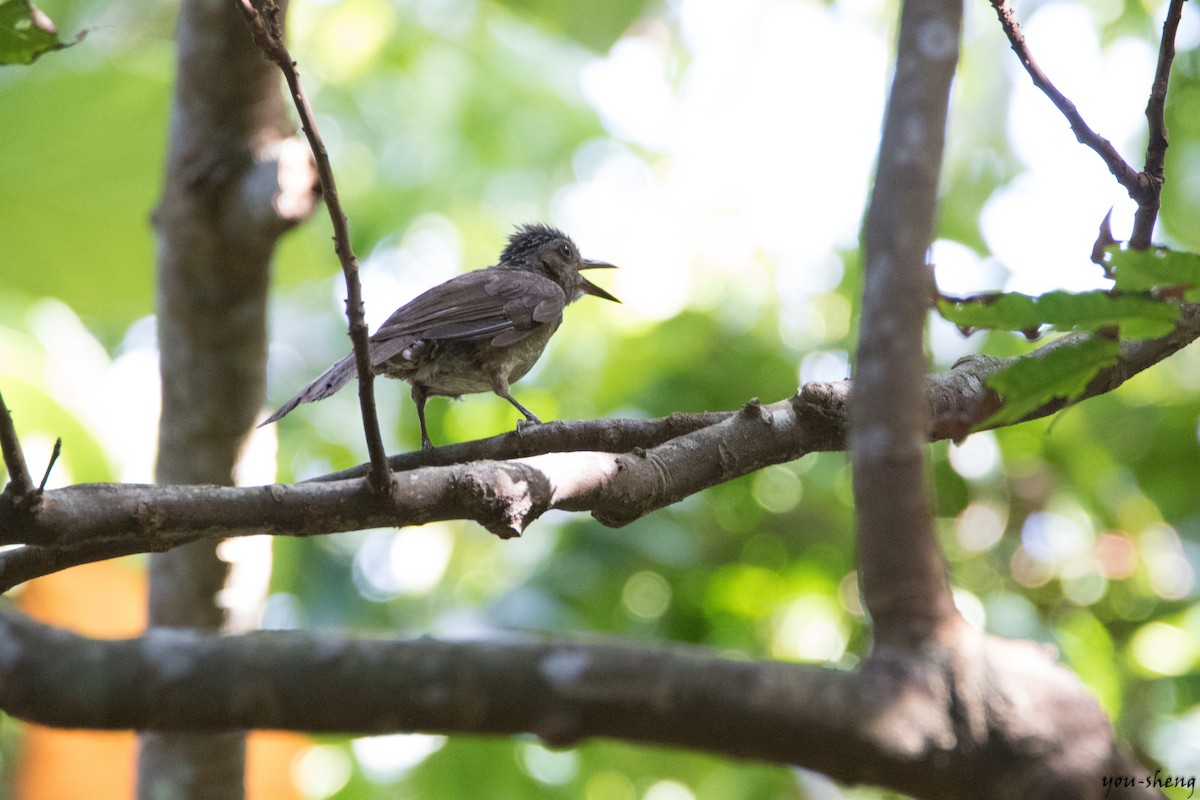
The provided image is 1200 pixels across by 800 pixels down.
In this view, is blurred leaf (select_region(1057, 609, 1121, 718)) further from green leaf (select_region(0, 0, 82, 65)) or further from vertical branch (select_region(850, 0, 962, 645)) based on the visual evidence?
green leaf (select_region(0, 0, 82, 65))

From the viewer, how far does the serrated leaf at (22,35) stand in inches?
85.3

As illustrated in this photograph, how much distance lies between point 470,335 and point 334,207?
2.33 metres

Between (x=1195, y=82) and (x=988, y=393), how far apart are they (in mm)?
3429

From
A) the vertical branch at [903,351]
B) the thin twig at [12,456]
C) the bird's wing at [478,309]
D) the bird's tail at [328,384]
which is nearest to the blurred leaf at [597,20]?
the bird's wing at [478,309]

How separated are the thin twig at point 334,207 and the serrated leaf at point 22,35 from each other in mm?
496

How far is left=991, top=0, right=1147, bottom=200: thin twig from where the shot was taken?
256 centimetres

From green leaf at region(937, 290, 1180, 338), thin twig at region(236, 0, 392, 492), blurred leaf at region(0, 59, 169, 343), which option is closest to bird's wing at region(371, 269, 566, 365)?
blurred leaf at region(0, 59, 169, 343)

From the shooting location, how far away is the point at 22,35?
85.7 inches

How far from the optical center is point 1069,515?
5.85 metres

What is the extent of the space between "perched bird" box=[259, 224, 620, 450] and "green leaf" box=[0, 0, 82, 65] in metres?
1.75

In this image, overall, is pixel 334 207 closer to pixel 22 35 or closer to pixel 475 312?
pixel 22 35

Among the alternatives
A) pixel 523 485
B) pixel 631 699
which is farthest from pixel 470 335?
pixel 631 699

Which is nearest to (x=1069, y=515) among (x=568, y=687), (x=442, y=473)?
(x=442, y=473)

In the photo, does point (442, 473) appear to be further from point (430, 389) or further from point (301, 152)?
point (301, 152)
